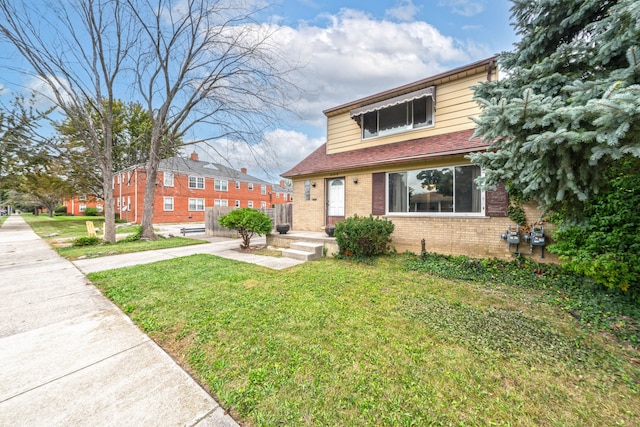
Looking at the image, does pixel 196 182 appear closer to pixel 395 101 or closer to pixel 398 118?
pixel 398 118

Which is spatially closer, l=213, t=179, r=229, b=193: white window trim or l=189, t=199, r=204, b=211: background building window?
l=189, t=199, r=204, b=211: background building window

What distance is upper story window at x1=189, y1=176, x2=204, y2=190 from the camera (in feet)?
85.5

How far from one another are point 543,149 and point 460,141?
16.6 ft

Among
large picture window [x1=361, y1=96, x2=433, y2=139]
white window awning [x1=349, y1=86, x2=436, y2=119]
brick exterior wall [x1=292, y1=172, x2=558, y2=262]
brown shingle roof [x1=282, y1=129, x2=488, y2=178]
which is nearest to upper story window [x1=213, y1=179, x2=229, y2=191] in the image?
brown shingle roof [x1=282, y1=129, x2=488, y2=178]

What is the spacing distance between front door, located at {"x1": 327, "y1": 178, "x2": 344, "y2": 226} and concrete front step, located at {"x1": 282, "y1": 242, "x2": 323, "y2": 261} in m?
1.81

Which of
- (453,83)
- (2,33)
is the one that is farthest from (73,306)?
(2,33)

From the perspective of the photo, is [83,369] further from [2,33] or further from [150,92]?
[2,33]

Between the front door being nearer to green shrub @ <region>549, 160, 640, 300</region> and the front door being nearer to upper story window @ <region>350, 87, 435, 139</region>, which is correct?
upper story window @ <region>350, 87, 435, 139</region>

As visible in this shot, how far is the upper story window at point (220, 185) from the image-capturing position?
2872 cm

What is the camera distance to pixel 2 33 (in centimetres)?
845

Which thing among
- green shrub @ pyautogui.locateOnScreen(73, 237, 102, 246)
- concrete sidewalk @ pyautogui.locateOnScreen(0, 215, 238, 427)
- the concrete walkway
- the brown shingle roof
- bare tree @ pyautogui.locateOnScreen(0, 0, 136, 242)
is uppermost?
bare tree @ pyautogui.locateOnScreen(0, 0, 136, 242)

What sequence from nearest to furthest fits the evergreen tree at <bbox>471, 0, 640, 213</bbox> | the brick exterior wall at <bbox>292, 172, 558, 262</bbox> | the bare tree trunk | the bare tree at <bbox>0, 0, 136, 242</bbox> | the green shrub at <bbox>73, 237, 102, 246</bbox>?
the evergreen tree at <bbox>471, 0, 640, 213</bbox>, the brick exterior wall at <bbox>292, 172, 558, 262</bbox>, the bare tree at <bbox>0, 0, 136, 242</bbox>, the green shrub at <bbox>73, 237, 102, 246</bbox>, the bare tree trunk

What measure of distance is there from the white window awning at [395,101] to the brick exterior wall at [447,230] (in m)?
2.53

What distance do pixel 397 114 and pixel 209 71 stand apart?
7.98m
